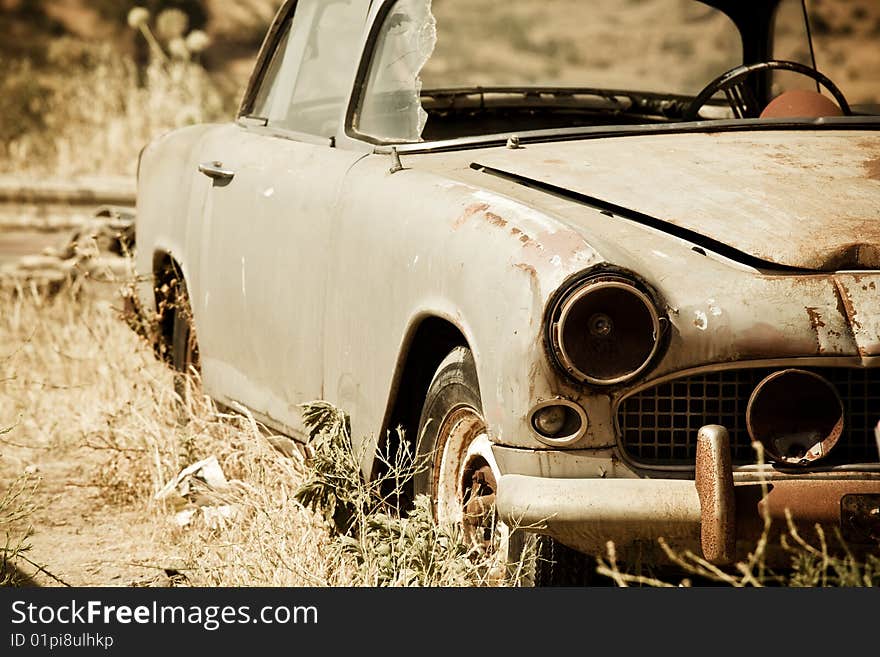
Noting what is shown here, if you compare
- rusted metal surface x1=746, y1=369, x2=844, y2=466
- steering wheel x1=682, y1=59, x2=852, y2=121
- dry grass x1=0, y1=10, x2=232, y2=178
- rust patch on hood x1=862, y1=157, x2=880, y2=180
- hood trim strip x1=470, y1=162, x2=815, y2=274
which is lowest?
rusted metal surface x1=746, y1=369, x2=844, y2=466

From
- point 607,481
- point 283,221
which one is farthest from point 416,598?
point 283,221

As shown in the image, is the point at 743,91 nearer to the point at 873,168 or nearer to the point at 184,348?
the point at 873,168

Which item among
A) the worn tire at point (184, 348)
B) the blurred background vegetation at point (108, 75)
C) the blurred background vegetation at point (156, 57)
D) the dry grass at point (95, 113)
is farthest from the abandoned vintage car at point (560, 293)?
the blurred background vegetation at point (108, 75)

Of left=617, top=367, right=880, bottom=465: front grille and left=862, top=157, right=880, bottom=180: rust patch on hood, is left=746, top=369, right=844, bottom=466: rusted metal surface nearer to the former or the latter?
left=617, top=367, right=880, bottom=465: front grille

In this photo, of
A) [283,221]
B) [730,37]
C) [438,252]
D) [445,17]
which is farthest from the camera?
[445,17]

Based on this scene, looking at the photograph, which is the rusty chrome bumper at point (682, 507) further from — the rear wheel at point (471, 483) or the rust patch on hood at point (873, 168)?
the rust patch on hood at point (873, 168)

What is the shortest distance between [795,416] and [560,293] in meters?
0.53

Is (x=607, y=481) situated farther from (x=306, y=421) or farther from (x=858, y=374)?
(x=306, y=421)

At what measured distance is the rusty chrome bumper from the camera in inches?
114

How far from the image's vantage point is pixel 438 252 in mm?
3334

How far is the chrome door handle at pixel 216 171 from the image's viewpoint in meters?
4.77

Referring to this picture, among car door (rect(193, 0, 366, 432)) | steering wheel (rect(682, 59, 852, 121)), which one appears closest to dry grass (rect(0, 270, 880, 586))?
car door (rect(193, 0, 366, 432))

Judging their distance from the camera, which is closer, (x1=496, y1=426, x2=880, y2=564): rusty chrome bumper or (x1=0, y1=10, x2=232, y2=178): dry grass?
(x1=496, y1=426, x2=880, y2=564): rusty chrome bumper

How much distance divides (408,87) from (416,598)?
1607 mm
